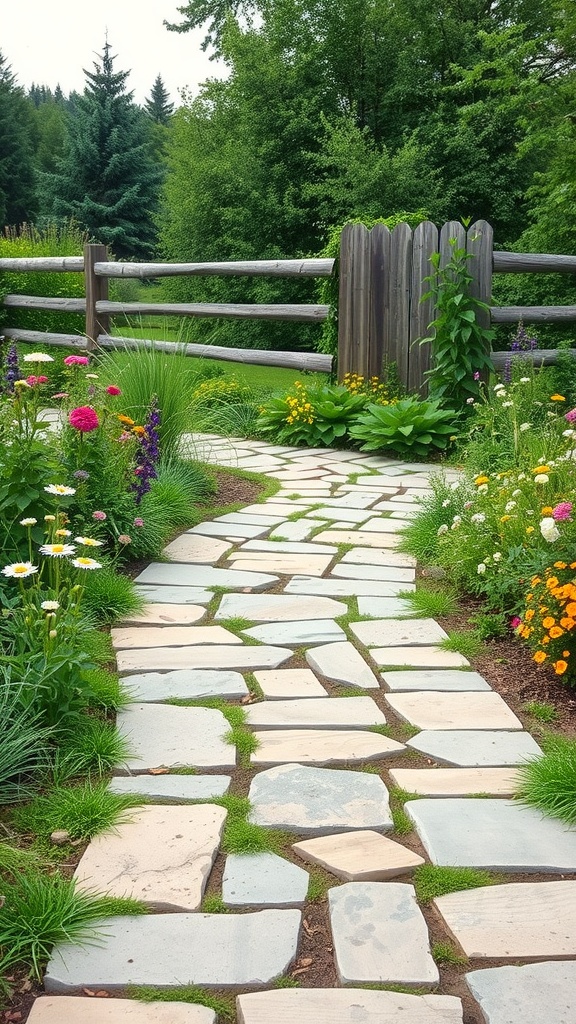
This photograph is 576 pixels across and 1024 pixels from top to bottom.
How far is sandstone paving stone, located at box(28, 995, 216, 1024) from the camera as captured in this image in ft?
4.58

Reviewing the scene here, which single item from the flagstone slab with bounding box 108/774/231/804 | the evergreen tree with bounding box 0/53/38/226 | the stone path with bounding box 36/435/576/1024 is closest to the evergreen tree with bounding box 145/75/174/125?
the evergreen tree with bounding box 0/53/38/226

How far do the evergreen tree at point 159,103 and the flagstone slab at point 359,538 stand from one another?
46520mm

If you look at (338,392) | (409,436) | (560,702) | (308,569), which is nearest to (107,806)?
(560,702)

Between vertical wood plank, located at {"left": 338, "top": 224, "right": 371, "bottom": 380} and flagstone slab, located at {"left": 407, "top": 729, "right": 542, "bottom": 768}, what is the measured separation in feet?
16.8

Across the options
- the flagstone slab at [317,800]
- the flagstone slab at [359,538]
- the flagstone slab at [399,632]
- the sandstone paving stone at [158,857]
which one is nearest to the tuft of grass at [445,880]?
the flagstone slab at [317,800]

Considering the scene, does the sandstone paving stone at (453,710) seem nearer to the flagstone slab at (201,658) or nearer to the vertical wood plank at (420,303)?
the flagstone slab at (201,658)

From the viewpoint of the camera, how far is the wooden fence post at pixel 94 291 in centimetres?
869

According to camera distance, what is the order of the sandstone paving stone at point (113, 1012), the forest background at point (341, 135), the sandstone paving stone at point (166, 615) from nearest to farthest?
1. the sandstone paving stone at point (113, 1012)
2. the sandstone paving stone at point (166, 615)
3. the forest background at point (341, 135)

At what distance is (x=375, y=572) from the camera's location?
3809 mm

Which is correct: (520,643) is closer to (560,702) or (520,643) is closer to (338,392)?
(560,702)

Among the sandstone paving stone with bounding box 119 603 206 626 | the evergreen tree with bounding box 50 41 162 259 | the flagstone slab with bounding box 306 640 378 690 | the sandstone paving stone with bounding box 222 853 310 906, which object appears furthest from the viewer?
the evergreen tree with bounding box 50 41 162 259

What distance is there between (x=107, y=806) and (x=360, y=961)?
72 centimetres

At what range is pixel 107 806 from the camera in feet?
6.54

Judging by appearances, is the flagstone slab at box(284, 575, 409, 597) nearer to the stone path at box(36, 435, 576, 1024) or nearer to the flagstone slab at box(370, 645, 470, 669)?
the stone path at box(36, 435, 576, 1024)
